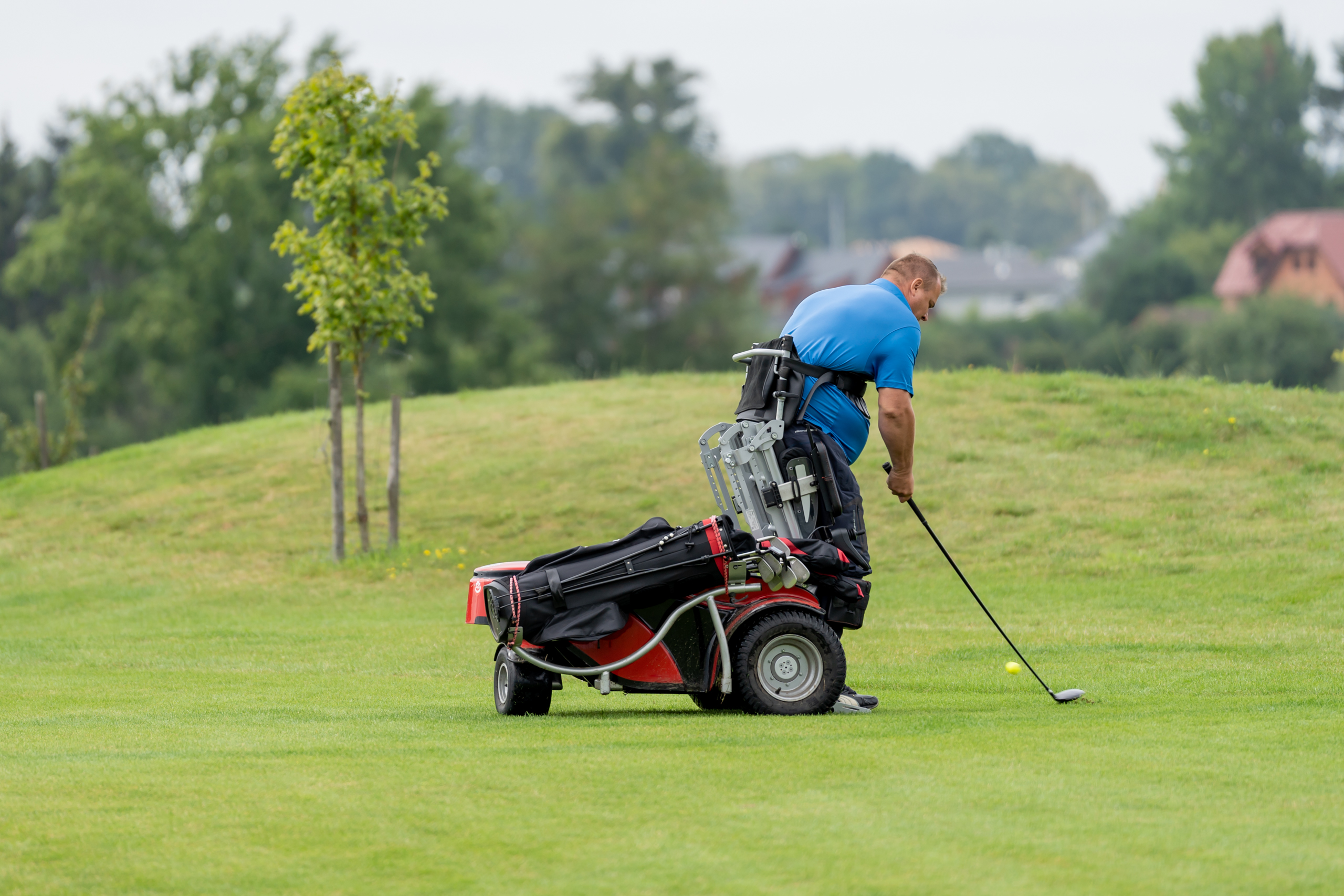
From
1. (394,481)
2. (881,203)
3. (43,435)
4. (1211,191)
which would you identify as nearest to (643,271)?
(43,435)

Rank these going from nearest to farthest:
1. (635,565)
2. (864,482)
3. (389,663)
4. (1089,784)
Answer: (1089,784) < (635,565) < (389,663) < (864,482)

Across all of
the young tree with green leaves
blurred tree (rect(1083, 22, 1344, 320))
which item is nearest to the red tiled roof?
blurred tree (rect(1083, 22, 1344, 320))

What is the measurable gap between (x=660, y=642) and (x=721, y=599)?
37 centimetres

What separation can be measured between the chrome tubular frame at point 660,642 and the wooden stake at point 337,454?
9004mm

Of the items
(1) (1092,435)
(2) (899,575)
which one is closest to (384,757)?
(2) (899,575)

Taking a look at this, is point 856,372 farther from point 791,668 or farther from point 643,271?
point 643,271

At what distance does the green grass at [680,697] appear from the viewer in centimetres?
495

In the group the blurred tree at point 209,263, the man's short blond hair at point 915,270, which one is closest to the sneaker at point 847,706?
the man's short blond hair at point 915,270

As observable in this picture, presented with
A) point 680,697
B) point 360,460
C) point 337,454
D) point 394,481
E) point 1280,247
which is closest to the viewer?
point 680,697

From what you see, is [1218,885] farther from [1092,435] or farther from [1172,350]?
[1172,350]

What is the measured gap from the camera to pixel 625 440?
814 inches

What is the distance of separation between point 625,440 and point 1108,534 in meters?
6.86

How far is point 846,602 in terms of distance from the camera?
8008 millimetres

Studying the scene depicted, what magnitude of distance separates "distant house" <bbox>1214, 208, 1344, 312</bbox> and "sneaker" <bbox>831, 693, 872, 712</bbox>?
3168 inches
